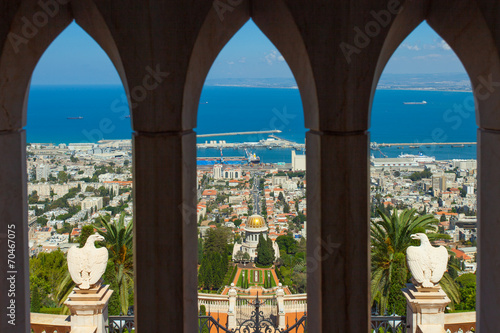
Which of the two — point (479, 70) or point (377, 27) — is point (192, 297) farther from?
point (479, 70)

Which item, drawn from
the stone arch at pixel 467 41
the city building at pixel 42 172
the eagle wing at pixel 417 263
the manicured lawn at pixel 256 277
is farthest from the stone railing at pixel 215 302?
the stone arch at pixel 467 41

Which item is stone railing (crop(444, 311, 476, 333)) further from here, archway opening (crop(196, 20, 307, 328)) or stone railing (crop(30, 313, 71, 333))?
archway opening (crop(196, 20, 307, 328))

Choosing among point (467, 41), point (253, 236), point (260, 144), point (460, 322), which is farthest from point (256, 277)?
point (467, 41)

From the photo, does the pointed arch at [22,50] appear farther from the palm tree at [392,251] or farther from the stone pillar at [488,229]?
the palm tree at [392,251]

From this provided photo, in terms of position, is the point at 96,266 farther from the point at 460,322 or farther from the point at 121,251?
the point at 460,322

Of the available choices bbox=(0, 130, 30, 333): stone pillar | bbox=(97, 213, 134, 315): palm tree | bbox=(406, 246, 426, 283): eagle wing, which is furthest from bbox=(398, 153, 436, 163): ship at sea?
bbox=(0, 130, 30, 333): stone pillar

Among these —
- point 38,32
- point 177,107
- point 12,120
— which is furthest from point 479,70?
point 12,120
